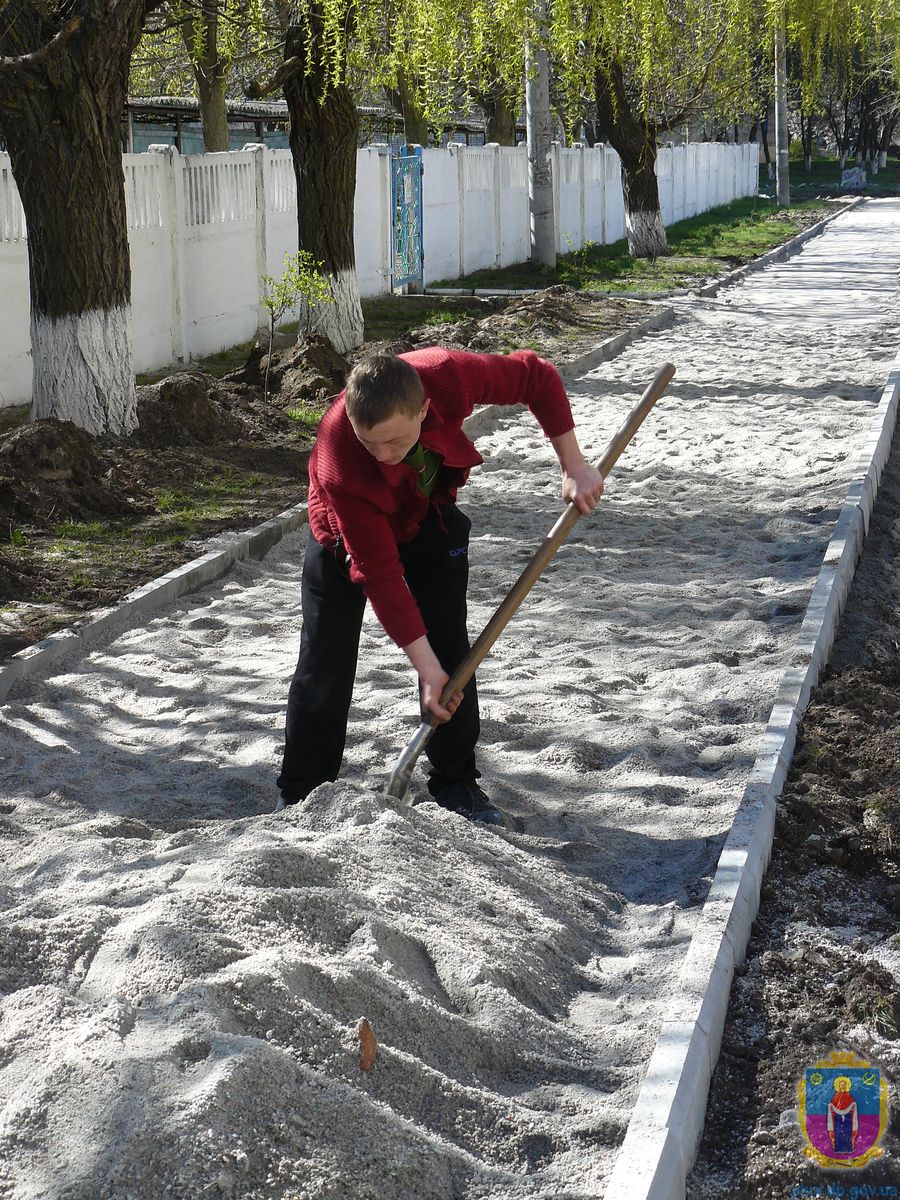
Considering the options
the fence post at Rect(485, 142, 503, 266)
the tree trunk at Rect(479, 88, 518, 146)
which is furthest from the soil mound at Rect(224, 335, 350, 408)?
the tree trunk at Rect(479, 88, 518, 146)

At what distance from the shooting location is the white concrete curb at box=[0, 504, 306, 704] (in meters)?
5.59

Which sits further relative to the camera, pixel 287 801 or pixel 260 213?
pixel 260 213

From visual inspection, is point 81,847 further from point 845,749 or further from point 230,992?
point 845,749

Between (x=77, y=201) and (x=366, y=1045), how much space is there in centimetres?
674

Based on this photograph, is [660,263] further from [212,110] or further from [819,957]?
[819,957]

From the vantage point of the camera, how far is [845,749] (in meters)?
4.68

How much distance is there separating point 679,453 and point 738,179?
38.9m

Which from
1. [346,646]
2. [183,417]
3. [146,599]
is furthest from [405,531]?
[183,417]

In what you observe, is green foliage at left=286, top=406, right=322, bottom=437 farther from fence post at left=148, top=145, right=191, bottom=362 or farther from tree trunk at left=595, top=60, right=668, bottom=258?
tree trunk at left=595, top=60, right=668, bottom=258

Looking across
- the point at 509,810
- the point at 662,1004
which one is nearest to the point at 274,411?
the point at 509,810

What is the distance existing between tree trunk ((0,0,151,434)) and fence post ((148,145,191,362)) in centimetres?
427

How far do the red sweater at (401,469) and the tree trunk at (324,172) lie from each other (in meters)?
9.05

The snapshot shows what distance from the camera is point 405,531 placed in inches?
153

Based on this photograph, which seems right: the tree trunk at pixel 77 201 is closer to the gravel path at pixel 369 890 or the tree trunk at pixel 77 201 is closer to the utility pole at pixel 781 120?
the gravel path at pixel 369 890
